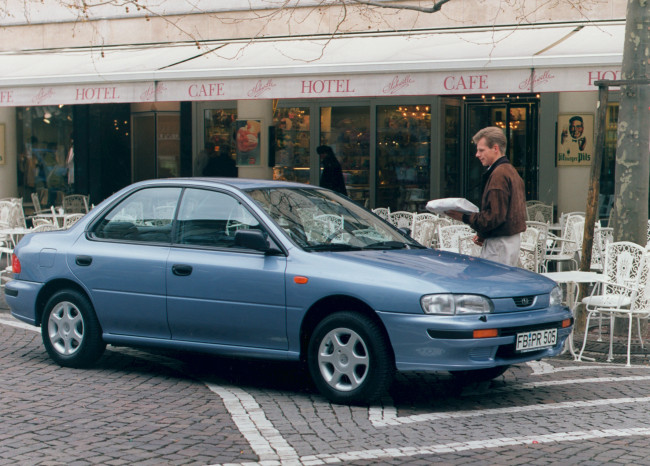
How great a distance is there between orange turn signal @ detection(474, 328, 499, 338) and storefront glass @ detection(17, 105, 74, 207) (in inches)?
685

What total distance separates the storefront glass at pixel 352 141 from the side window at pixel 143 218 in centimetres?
1063

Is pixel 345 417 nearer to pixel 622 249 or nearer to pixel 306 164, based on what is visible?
pixel 622 249

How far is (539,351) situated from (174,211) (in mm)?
2873

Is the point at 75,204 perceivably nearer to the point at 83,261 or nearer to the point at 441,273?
the point at 83,261

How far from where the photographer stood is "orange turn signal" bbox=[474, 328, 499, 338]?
6.71m

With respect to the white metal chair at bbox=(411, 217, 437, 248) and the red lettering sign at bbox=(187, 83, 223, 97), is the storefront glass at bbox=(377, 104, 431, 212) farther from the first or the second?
the red lettering sign at bbox=(187, 83, 223, 97)

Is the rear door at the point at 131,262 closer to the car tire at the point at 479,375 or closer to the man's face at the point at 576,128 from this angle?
the car tire at the point at 479,375

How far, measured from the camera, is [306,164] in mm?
19656

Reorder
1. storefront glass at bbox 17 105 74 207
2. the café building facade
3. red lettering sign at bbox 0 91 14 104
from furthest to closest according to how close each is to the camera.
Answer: storefront glass at bbox 17 105 74 207
red lettering sign at bbox 0 91 14 104
the café building facade

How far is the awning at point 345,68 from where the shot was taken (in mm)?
12016

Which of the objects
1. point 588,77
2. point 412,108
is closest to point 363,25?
point 412,108

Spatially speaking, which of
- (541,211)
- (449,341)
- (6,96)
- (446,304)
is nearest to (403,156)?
(541,211)

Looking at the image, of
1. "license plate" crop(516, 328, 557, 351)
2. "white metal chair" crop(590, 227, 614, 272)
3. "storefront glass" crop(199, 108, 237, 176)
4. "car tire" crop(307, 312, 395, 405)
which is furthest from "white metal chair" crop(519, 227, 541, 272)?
"storefront glass" crop(199, 108, 237, 176)

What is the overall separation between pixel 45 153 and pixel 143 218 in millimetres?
15812
